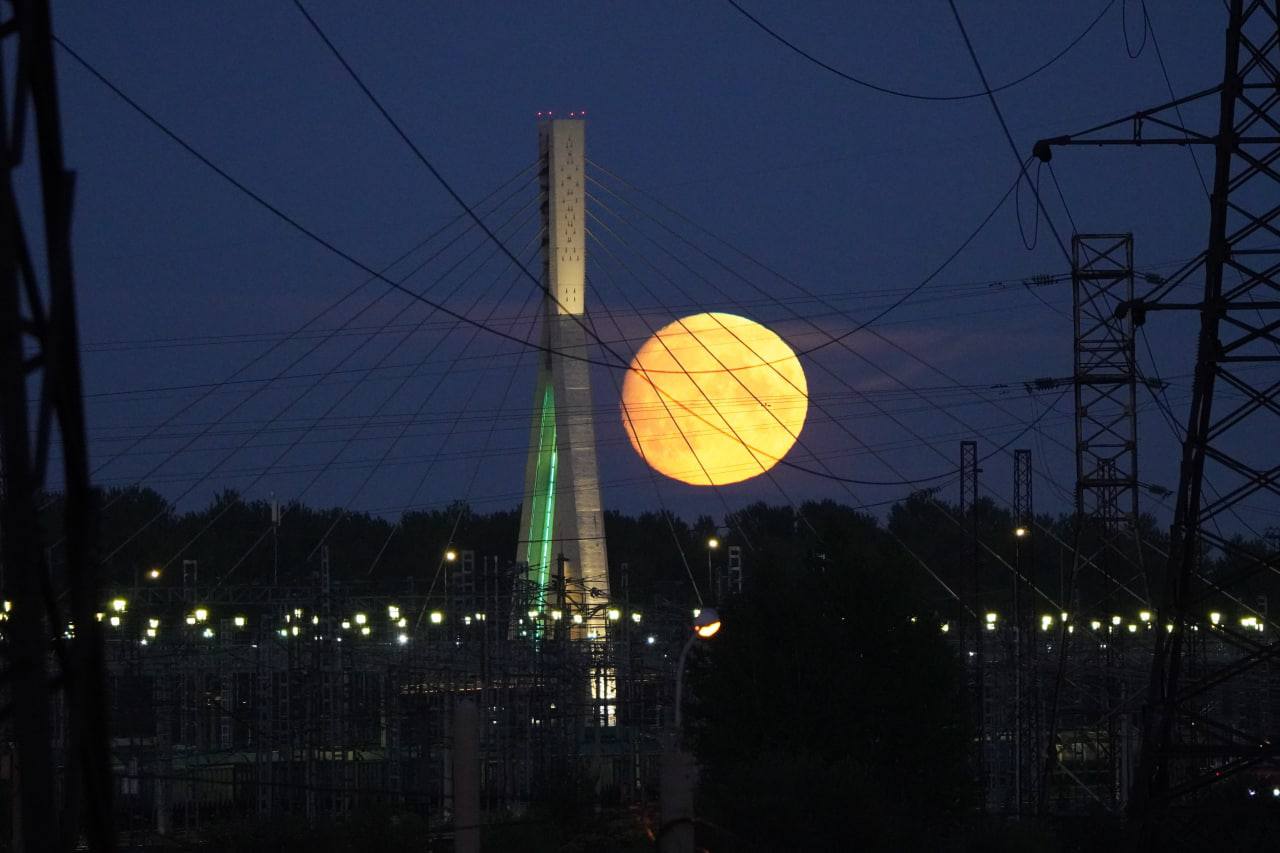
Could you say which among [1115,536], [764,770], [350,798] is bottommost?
[350,798]

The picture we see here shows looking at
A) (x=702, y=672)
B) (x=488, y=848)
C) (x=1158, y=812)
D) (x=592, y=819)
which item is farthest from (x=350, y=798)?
(x=1158, y=812)

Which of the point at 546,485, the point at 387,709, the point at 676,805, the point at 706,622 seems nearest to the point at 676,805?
the point at 676,805

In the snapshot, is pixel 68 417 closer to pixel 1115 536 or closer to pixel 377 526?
pixel 1115 536

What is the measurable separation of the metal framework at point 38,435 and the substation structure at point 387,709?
24.1m

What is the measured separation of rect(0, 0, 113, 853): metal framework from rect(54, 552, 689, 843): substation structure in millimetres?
24137

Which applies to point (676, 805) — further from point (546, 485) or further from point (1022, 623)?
point (546, 485)

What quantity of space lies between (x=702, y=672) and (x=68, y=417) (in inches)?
937

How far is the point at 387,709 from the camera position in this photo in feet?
125

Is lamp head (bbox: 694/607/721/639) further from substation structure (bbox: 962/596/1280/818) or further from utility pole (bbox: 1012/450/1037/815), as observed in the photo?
utility pole (bbox: 1012/450/1037/815)

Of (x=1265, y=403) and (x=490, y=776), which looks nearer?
(x=1265, y=403)

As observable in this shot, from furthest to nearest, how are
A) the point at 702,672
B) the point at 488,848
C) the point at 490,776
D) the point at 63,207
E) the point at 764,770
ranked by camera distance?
the point at 490,776 < the point at 702,672 < the point at 488,848 < the point at 764,770 < the point at 63,207

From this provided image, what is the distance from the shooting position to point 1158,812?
14.6 m

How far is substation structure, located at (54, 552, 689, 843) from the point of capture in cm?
3188

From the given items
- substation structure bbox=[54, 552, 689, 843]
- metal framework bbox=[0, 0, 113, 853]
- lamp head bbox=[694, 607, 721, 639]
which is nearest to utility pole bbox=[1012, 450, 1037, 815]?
substation structure bbox=[54, 552, 689, 843]
